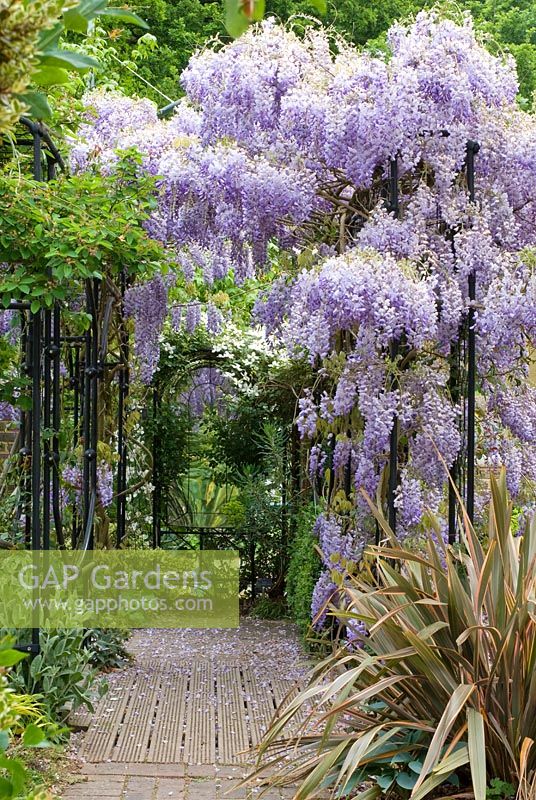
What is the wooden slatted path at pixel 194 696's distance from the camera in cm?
361

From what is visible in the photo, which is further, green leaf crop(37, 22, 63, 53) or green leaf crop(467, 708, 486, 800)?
green leaf crop(467, 708, 486, 800)

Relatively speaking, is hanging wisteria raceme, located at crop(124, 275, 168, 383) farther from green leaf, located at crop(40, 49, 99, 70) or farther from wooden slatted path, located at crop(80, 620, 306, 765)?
green leaf, located at crop(40, 49, 99, 70)

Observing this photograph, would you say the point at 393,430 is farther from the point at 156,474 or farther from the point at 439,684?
the point at 156,474

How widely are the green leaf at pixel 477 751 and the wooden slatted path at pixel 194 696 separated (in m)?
0.64

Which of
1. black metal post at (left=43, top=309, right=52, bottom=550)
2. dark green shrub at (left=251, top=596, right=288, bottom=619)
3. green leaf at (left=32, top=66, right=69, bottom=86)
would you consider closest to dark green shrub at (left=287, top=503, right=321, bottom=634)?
dark green shrub at (left=251, top=596, right=288, bottom=619)

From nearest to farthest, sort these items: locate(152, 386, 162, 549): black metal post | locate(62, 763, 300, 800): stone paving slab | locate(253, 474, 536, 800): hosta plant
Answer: locate(253, 474, 536, 800): hosta plant < locate(62, 763, 300, 800): stone paving slab < locate(152, 386, 162, 549): black metal post

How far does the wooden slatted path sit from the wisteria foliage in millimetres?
708

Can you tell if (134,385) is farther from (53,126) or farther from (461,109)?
(461,109)

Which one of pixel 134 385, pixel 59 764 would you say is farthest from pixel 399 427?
pixel 134 385

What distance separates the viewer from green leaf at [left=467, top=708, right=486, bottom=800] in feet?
7.41

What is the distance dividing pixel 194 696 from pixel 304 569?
1203 millimetres

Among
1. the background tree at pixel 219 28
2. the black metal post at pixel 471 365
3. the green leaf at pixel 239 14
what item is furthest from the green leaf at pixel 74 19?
the background tree at pixel 219 28

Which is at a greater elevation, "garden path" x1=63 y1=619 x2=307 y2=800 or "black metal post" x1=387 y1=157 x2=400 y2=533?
"black metal post" x1=387 y1=157 x2=400 y2=533

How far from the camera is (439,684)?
104 inches
